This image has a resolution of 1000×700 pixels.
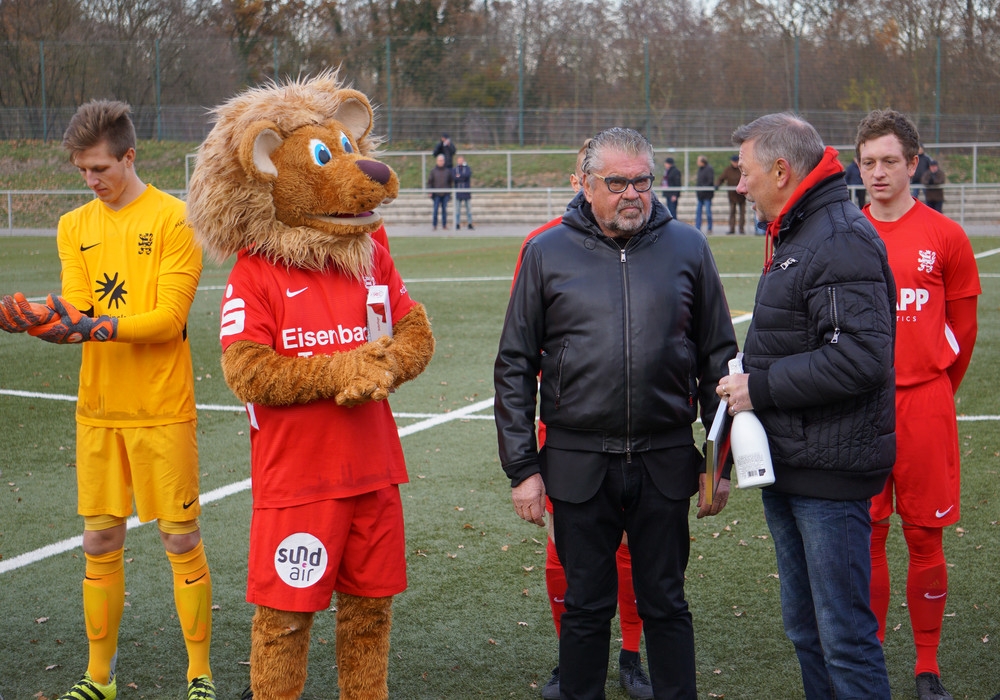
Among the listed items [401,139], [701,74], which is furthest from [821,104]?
[401,139]

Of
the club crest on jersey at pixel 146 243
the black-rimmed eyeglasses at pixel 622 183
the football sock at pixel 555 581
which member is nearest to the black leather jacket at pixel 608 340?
the black-rimmed eyeglasses at pixel 622 183

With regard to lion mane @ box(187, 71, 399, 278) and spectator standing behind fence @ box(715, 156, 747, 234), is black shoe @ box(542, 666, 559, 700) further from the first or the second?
spectator standing behind fence @ box(715, 156, 747, 234)

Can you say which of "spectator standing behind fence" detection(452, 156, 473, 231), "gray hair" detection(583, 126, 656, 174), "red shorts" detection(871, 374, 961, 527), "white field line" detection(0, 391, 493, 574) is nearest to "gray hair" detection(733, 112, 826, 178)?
"gray hair" detection(583, 126, 656, 174)

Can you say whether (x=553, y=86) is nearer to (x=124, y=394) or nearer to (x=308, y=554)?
(x=124, y=394)

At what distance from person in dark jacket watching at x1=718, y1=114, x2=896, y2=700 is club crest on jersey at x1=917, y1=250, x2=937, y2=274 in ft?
3.04

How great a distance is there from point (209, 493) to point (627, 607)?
3.35 metres

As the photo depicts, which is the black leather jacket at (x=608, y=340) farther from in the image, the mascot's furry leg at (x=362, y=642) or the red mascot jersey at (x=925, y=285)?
the red mascot jersey at (x=925, y=285)

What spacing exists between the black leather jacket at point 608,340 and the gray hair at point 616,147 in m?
0.17

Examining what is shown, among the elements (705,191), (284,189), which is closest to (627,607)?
(284,189)

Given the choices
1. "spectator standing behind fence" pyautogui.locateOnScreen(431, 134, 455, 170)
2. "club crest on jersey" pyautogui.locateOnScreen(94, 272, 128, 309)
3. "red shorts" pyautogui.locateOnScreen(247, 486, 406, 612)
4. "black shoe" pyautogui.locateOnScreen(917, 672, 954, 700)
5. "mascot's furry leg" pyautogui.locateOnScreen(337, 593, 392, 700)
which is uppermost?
"spectator standing behind fence" pyautogui.locateOnScreen(431, 134, 455, 170)

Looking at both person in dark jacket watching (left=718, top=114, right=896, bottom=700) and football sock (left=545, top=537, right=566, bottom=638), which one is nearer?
person in dark jacket watching (left=718, top=114, right=896, bottom=700)

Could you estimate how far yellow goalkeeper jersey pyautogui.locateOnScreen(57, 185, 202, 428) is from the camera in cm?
402

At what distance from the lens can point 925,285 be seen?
417 centimetres

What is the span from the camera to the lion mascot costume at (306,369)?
3482 millimetres
